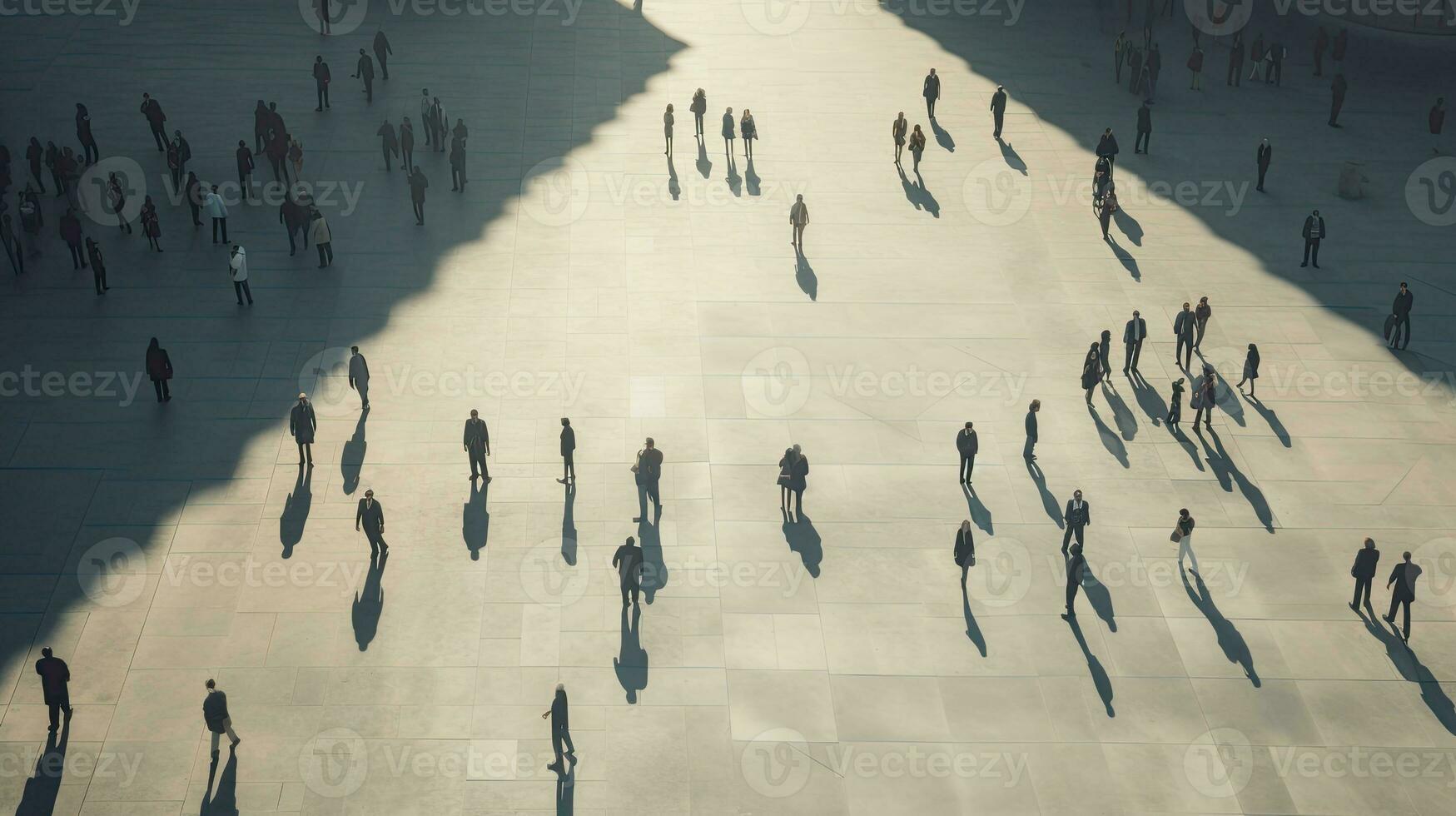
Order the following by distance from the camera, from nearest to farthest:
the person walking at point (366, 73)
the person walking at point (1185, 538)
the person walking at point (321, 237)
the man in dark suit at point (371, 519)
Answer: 1. the man in dark suit at point (371, 519)
2. the person walking at point (1185, 538)
3. the person walking at point (321, 237)
4. the person walking at point (366, 73)

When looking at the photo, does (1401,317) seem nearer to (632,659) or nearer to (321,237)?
(632,659)

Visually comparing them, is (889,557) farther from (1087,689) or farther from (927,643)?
(1087,689)

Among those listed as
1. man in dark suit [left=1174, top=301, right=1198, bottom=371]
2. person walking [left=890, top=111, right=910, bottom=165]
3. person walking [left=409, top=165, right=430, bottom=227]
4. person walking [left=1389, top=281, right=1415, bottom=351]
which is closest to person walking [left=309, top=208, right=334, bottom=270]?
person walking [left=409, top=165, right=430, bottom=227]

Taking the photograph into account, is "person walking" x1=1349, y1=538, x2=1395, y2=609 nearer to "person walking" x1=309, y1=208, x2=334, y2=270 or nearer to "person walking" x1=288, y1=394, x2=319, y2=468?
"person walking" x1=288, y1=394, x2=319, y2=468

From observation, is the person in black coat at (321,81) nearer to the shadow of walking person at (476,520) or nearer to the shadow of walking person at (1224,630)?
the shadow of walking person at (476,520)

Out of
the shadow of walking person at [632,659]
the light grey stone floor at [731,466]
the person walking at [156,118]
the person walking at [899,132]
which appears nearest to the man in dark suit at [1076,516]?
the light grey stone floor at [731,466]

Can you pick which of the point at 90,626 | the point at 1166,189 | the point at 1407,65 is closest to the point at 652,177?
the point at 1166,189
